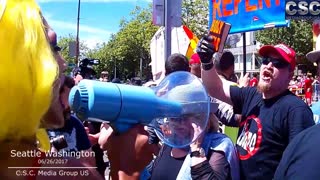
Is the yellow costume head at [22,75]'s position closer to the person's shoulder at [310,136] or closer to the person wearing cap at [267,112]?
the person's shoulder at [310,136]

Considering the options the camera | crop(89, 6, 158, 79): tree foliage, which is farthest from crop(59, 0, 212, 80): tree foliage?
the camera

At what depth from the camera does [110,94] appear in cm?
150

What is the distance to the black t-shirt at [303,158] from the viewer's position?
157 centimetres

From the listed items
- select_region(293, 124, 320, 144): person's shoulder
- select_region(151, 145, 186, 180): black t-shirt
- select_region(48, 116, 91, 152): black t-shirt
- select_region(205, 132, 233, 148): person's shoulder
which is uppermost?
select_region(293, 124, 320, 144): person's shoulder

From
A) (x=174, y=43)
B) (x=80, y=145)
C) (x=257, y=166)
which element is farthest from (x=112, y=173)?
(x=174, y=43)

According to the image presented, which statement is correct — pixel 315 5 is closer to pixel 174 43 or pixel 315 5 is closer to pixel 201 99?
pixel 174 43

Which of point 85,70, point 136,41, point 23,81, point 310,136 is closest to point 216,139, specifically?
point 310,136

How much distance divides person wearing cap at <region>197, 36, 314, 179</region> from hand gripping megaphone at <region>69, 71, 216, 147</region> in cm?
134

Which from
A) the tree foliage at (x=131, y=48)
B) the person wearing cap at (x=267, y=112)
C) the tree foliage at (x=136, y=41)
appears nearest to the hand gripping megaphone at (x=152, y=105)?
the person wearing cap at (x=267, y=112)

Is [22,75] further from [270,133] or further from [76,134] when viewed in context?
[270,133]

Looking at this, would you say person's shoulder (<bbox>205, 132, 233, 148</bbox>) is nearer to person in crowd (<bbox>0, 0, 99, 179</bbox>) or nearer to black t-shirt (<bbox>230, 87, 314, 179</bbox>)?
black t-shirt (<bbox>230, 87, 314, 179</bbox>)

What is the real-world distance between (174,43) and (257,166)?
404 cm

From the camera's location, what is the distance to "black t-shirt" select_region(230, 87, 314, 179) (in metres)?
3.10

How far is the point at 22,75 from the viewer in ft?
4.33
